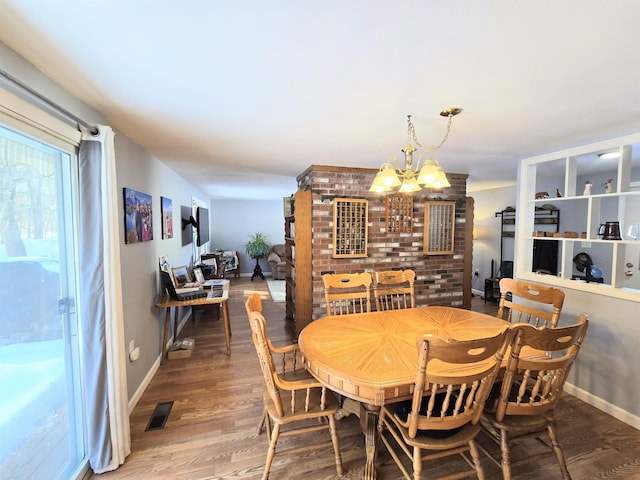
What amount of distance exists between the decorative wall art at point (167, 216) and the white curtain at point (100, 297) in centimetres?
160

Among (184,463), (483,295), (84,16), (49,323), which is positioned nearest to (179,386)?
(184,463)

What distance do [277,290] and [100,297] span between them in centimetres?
462

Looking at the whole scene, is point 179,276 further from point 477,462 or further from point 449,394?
point 477,462

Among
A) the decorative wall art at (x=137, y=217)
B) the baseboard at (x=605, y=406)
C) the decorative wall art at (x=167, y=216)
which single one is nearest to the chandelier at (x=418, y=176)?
the decorative wall art at (x=137, y=217)

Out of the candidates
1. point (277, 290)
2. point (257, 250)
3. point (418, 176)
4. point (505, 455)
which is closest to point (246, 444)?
point (505, 455)

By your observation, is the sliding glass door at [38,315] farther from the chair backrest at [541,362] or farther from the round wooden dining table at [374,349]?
the chair backrest at [541,362]

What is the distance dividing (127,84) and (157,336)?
248 centimetres

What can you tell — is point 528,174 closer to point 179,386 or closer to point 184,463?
point 184,463

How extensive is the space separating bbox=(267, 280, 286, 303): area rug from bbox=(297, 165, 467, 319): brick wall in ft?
7.27

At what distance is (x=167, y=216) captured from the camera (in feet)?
10.9

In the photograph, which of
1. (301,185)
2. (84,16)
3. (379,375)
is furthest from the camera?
(301,185)

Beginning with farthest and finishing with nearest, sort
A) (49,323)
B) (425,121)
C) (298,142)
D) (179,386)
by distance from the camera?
(179,386), (298,142), (425,121), (49,323)

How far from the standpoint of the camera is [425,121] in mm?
1844

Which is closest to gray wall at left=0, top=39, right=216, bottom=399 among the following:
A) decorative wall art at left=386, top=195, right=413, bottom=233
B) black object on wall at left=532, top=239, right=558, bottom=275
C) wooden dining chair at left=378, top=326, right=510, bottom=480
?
wooden dining chair at left=378, top=326, right=510, bottom=480
